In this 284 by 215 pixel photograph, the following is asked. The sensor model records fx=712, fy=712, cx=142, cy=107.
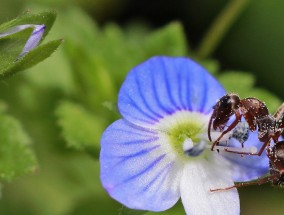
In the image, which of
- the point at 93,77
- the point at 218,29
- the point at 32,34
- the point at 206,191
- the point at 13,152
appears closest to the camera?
the point at 32,34

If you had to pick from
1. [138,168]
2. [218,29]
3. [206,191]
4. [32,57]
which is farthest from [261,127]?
[218,29]

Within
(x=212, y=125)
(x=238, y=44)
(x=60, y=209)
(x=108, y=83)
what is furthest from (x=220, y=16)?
(x=212, y=125)

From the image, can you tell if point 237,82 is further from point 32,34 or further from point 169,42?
point 32,34

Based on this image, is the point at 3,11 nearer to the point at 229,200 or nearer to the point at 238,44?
the point at 238,44

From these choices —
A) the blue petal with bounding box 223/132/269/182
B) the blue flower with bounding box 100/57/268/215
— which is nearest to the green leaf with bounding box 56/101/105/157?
the blue flower with bounding box 100/57/268/215

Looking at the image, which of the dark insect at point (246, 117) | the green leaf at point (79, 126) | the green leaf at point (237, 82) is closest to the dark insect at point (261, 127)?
the dark insect at point (246, 117)

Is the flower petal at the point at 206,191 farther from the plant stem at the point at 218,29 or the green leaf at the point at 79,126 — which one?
the plant stem at the point at 218,29
